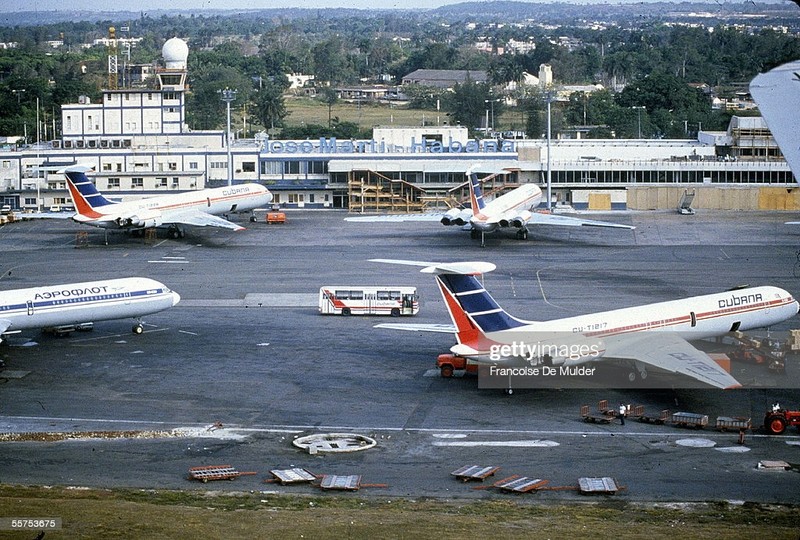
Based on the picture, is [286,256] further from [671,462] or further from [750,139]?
[750,139]

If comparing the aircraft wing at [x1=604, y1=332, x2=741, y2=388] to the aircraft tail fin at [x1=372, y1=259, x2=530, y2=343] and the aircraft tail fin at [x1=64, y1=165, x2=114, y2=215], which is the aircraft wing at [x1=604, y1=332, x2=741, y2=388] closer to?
the aircraft tail fin at [x1=372, y1=259, x2=530, y2=343]

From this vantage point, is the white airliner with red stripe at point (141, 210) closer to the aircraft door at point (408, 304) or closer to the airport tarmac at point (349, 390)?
the airport tarmac at point (349, 390)

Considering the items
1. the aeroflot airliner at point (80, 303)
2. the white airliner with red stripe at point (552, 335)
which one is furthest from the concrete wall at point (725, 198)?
the white airliner with red stripe at point (552, 335)

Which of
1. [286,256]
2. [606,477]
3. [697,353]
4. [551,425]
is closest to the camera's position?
[606,477]

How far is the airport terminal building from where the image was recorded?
131250mm

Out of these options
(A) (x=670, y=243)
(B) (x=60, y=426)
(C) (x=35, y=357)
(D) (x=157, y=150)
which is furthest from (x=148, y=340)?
(D) (x=157, y=150)

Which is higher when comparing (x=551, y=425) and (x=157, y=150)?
(x=157, y=150)

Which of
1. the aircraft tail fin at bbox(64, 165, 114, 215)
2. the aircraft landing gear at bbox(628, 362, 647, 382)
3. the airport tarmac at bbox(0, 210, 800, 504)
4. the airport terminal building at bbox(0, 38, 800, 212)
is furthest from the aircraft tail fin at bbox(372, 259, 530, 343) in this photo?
the airport terminal building at bbox(0, 38, 800, 212)

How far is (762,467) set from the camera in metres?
46.8

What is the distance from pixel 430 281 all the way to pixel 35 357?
31980 millimetres

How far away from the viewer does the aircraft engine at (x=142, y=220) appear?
10631cm

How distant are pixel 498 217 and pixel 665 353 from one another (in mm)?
47514

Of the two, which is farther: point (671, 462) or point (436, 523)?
point (671, 462)

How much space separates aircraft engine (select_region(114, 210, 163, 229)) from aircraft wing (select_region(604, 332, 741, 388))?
59.4 meters
